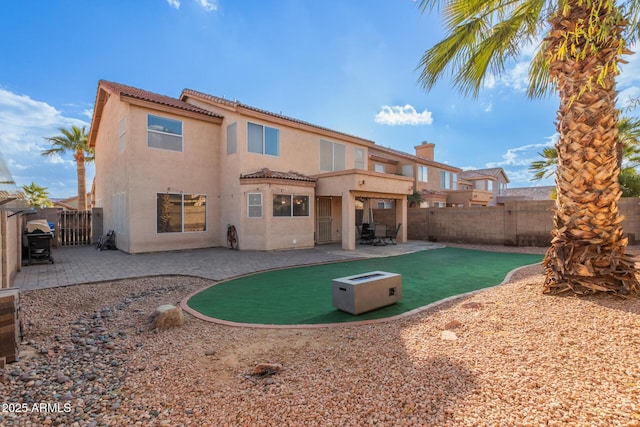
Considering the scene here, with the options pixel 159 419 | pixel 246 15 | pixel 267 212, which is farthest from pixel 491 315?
pixel 246 15

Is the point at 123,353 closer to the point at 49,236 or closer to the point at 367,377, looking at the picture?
the point at 367,377

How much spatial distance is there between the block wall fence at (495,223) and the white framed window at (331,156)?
14.5ft

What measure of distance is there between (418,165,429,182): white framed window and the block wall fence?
29.7 feet

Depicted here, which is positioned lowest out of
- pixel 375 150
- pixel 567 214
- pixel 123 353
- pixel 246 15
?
pixel 123 353

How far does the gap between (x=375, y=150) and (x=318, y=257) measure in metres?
17.7

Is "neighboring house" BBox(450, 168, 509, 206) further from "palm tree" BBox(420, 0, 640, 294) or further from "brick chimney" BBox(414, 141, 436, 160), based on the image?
"palm tree" BBox(420, 0, 640, 294)

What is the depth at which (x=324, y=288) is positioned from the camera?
26.0 feet

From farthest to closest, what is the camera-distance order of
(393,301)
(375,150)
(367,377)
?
(375,150), (393,301), (367,377)

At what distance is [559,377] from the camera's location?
299 centimetres

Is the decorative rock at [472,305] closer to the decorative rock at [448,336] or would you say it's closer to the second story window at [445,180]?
the decorative rock at [448,336]

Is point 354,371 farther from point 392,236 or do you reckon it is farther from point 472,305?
point 392,236

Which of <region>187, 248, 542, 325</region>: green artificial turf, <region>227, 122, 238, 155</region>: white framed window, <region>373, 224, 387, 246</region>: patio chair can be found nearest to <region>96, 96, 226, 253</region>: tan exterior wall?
<region>227, 122, 238, 155</region>: white framed window

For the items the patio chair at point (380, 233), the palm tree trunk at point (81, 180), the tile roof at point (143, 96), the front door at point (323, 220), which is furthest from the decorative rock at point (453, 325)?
the palm tree trunk at point (81, 180)

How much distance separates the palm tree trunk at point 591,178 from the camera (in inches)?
205
